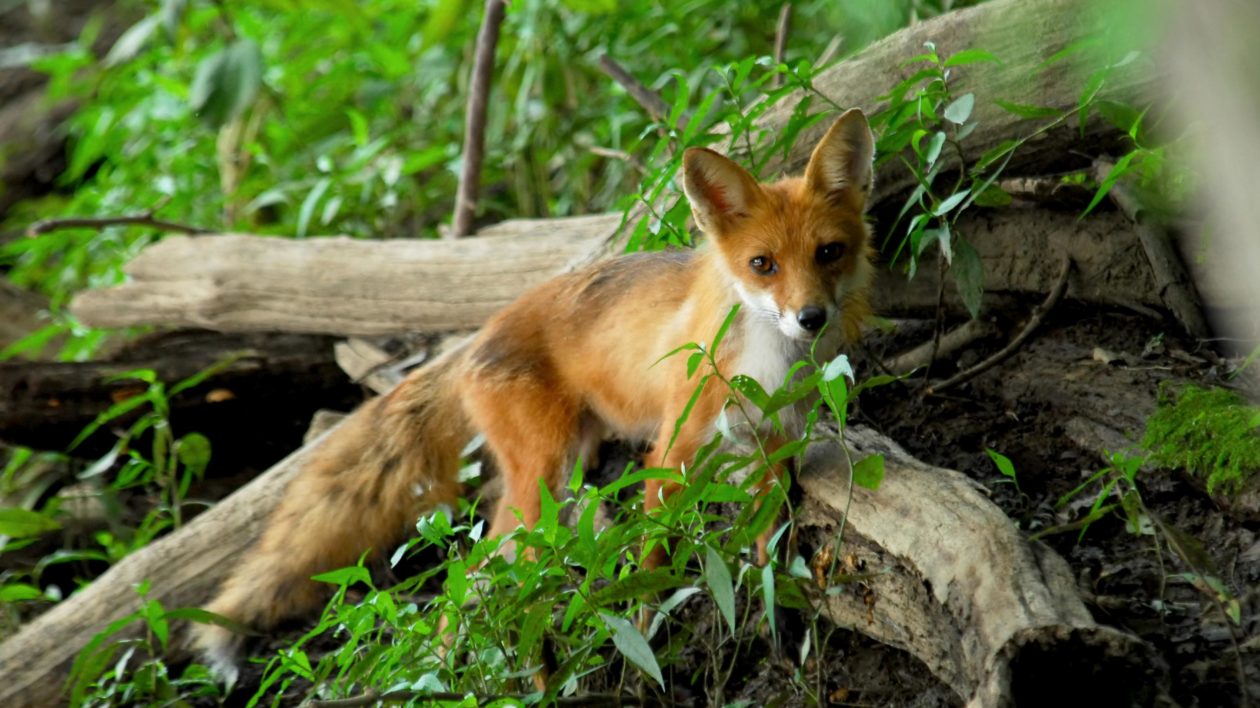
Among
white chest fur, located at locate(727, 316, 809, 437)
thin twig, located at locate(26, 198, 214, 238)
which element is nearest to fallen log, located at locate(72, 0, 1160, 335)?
thin twig, located at locate(26, 198, 214, 238)

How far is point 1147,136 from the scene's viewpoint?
3.80 m

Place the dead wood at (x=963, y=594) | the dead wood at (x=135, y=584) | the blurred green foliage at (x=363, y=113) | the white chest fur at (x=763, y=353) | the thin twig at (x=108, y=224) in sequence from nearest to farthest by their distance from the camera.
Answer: the dead wood at (x=963, y=594) → the white chest fur at (x=763, y=353) → the dead wood at (x=135, y=584) → the thin twig at (x=108, y=224) → the blurred green foliage at (x=363, y=113)

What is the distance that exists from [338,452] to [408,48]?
492 cm

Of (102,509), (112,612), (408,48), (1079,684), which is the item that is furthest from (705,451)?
(408,48)

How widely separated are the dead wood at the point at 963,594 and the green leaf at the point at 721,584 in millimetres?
543

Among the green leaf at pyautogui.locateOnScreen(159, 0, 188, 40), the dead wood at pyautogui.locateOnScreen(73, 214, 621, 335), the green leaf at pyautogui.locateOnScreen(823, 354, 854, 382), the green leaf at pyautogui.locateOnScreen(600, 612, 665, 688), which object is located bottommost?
the dead wood at pyautogui.locateOnScreen(73, 214, 621, 335)

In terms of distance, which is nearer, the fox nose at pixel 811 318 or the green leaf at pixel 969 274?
the fox nose at pixel 811 318

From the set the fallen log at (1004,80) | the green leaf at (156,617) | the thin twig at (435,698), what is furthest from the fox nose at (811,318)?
the green leaf at (156,617)

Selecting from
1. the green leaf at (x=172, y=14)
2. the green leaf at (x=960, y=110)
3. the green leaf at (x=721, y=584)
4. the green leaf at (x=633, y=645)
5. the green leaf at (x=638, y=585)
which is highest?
the green leaf at (x=172, y=14)

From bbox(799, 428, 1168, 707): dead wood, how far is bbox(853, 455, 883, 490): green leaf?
0.25 metres

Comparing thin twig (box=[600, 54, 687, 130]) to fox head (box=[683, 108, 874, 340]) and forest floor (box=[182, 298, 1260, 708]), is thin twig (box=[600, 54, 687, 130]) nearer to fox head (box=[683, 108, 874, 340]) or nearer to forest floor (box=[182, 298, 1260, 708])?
forest floor (box=[182, 298, 1260, 708])

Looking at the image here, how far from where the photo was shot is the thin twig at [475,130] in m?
6.43

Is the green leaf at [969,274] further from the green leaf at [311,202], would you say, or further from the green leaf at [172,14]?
the green leaf at [172,14]

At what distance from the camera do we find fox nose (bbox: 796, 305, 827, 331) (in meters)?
3.39
